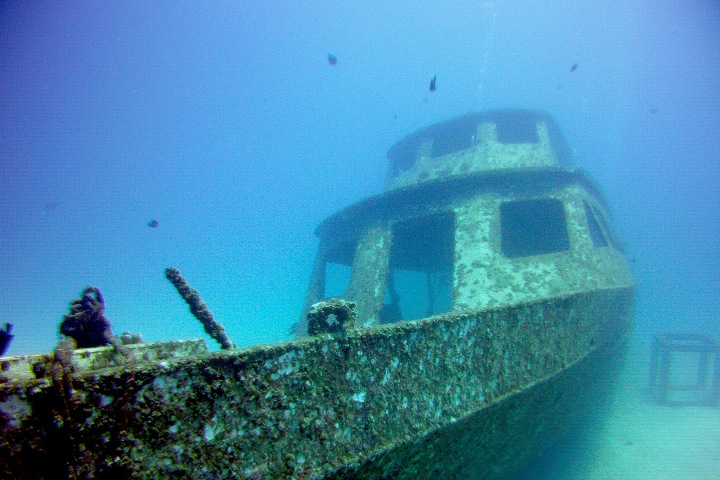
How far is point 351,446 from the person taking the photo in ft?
5.96

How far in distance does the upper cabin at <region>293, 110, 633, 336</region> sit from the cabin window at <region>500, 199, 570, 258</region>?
0.04 meters

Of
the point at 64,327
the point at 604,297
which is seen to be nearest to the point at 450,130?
the point at 604,297

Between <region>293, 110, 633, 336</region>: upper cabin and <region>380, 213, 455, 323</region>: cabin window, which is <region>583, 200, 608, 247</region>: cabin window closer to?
<region>293, 110, 633, 336</region>: upper cabin

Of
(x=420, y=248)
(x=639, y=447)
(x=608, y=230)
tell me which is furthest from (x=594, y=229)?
(x=639, y=447)

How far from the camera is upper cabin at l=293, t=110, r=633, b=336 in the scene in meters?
7.01

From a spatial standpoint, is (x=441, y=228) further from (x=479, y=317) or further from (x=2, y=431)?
(x=2, y=431)

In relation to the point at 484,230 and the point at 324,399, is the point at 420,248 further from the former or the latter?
the point at 324,399

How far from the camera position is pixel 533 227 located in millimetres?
11992

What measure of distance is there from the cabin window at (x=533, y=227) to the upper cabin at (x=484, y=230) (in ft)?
0.12

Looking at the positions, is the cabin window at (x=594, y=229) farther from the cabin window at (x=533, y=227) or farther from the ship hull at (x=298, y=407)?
the ship hull at (x=298, y=407)

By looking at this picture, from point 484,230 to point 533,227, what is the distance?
524cm

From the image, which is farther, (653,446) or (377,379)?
(653,446)

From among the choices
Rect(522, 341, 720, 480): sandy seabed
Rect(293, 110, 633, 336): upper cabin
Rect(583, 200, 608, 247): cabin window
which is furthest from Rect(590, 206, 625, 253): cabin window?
Rect(522, 341, 720, 480): sandy seabed

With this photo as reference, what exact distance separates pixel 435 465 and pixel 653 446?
10.5 meters
